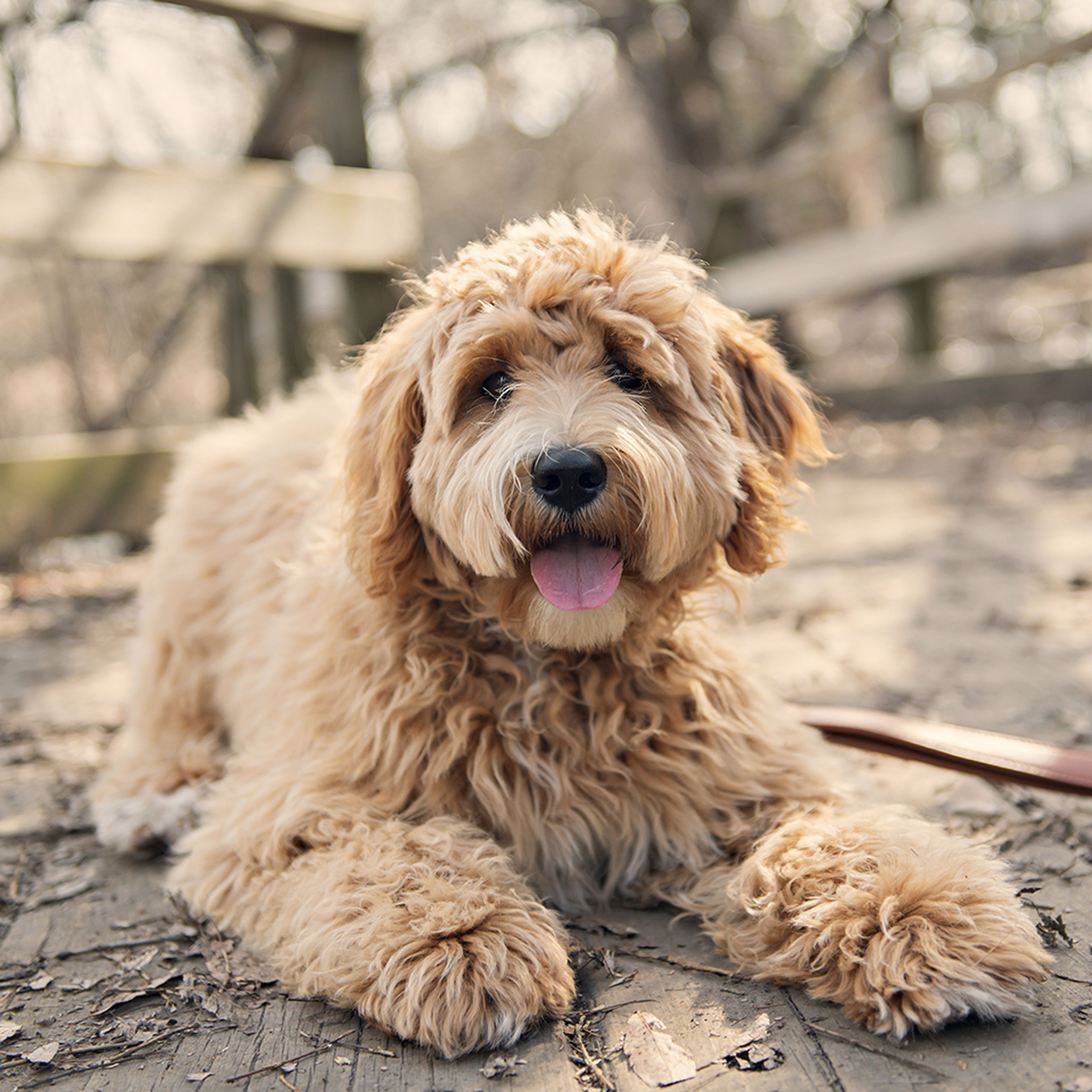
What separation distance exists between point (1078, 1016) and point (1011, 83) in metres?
9.06

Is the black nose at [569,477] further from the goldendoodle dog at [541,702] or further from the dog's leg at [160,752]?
the dog's leg at [160,752]

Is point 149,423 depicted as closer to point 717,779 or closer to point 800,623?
point 800,623

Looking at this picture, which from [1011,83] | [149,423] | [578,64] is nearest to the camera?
[149,423]

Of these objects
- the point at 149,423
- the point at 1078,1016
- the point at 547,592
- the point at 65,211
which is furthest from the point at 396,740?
the point at 149,423

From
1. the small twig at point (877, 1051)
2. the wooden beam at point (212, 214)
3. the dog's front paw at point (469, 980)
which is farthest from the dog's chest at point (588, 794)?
the wooden beam at point (212, 214)

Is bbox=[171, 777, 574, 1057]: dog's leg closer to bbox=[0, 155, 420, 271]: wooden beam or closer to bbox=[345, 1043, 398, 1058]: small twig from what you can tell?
bbox=[345, 1043, 398, 1058]: small twig

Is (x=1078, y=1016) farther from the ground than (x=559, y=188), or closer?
closer

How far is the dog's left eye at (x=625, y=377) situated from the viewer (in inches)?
93.7

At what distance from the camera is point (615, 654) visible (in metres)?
2.45

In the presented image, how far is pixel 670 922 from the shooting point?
223 cm

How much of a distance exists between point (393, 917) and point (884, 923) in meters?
0.93

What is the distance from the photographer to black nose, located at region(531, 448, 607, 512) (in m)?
2.09

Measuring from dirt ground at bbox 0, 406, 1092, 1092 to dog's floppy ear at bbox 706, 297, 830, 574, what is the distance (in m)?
0.56

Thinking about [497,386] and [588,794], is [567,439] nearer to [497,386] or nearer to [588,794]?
[497,386]
